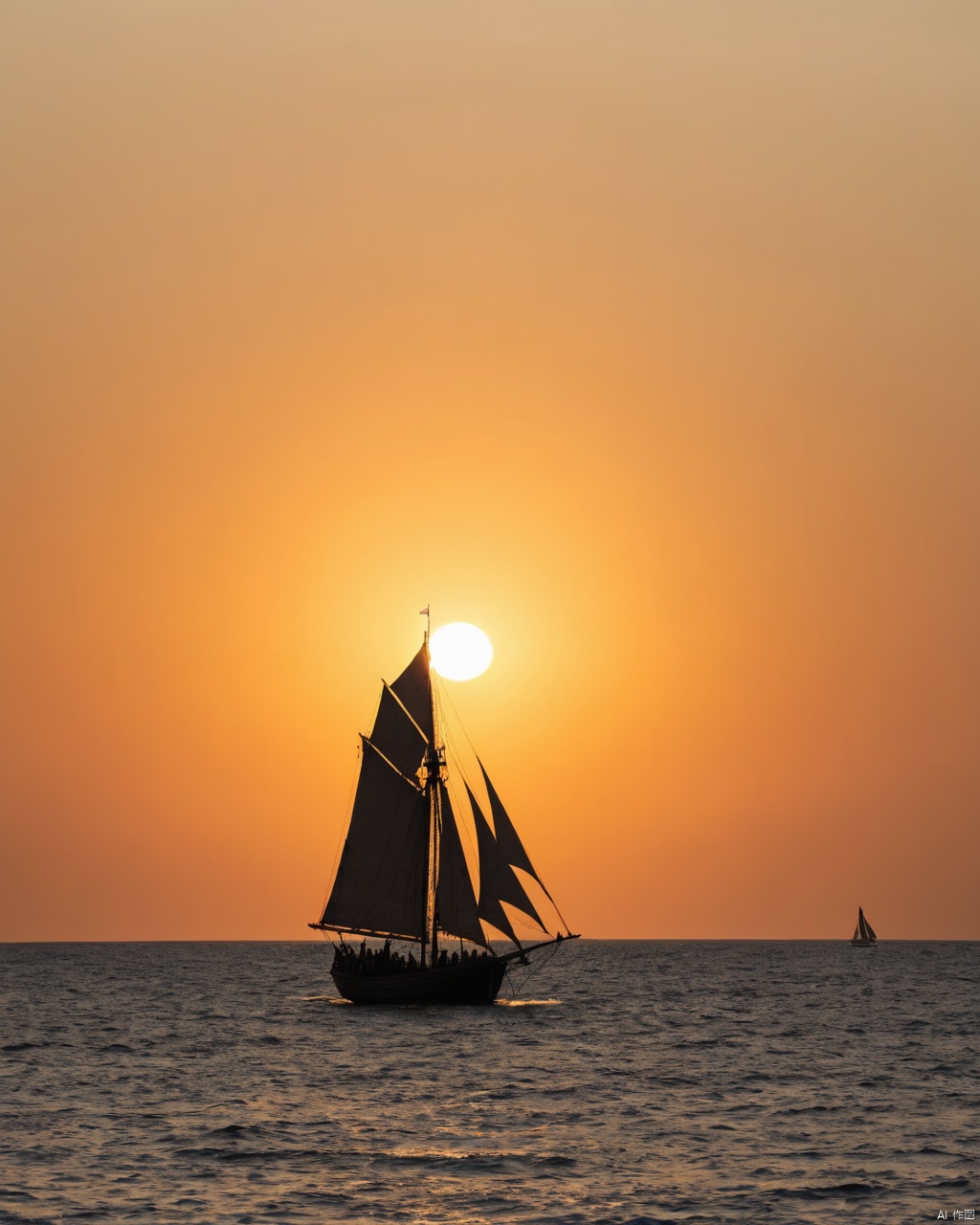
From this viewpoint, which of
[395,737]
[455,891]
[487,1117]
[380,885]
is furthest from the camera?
[395,737]

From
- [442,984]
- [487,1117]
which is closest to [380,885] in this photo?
[442,984]

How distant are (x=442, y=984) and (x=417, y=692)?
1666 cm

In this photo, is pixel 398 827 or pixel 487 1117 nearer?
pixel 487 1117

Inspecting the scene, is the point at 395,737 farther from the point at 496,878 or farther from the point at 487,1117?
the point at 487,1117

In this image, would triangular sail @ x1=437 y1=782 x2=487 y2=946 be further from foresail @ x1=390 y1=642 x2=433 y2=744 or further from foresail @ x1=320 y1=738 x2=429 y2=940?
foresail @ x1=390 y1=642 x2=433 y2=744

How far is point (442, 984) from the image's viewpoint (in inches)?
3285

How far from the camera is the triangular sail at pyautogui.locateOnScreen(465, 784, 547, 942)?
7725cm

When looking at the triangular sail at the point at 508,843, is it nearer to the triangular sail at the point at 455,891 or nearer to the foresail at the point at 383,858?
the triangular sail at the point at 455,891

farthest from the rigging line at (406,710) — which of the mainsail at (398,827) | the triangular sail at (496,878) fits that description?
the triangular sail at (496,878)

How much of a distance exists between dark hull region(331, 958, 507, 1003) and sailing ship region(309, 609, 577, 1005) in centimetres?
5

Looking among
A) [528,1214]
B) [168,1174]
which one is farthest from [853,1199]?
[168,1174]

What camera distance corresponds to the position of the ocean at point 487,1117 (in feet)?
105

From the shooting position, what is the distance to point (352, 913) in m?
86.8

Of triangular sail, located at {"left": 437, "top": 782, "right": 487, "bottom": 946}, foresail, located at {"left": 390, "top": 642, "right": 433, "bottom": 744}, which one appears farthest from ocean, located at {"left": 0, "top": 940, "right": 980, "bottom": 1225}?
foresail, located at {"left": 390, "top": 642, "right": 433, "bottom": 744}
